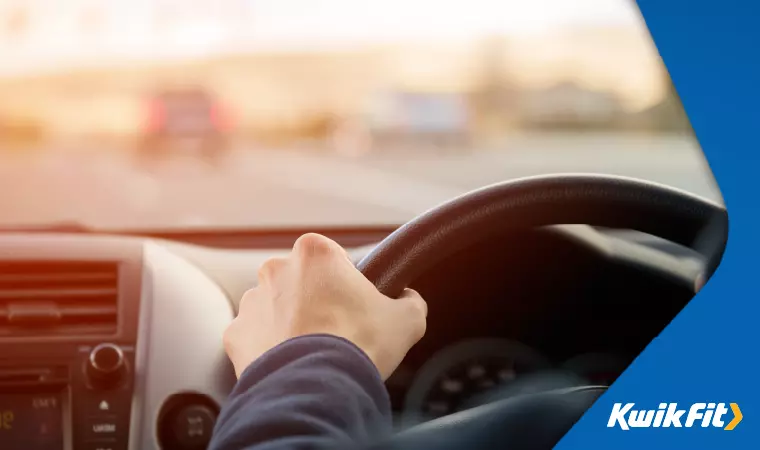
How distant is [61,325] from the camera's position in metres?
2.56

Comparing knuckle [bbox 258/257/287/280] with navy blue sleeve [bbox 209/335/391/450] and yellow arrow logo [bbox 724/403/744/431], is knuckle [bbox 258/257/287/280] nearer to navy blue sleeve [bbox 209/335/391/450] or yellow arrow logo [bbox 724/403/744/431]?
navy blue sleeve [bbox 209/335/391/450]

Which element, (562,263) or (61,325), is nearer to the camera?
(562,263)

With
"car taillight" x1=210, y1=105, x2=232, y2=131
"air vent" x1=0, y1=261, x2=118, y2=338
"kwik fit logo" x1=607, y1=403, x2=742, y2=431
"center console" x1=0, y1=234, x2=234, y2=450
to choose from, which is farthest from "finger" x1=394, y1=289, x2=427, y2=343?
"car taillight" x1=210, y1=105, x2=232, y2=131

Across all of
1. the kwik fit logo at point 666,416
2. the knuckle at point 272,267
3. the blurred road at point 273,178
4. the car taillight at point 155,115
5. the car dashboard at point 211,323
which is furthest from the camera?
the car taillight at point 155,115

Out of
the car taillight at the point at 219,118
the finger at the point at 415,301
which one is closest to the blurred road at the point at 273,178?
the car taillight at the point at 219,118

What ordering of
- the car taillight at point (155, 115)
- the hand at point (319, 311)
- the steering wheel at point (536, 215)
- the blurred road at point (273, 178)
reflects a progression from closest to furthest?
1. the hand at point (319, 311)
2. the steering wheel at point (536, 215)
3. the blurred road at point (273, 178)
4. the car taillight at point (155, 115)

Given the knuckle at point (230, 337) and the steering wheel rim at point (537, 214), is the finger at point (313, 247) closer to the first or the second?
the knuckle at point (230, 337)

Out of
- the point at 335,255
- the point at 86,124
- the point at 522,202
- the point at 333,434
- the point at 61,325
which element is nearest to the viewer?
the point at 333,434

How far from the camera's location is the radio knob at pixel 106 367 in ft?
7.97

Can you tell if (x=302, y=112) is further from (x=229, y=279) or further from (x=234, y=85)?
(x=229, y=279)

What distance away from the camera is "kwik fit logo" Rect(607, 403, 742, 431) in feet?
3.46

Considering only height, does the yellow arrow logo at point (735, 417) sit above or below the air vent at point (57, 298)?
above

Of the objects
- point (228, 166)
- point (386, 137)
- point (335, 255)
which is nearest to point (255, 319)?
point (335, 255)

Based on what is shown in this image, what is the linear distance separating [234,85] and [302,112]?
3667 millimetres
